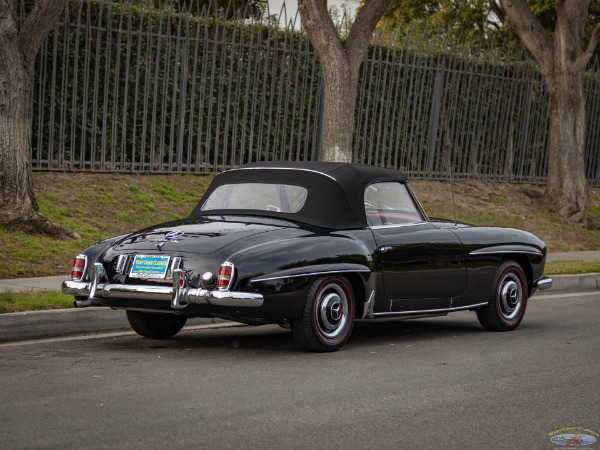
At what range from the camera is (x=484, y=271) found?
10.3 m

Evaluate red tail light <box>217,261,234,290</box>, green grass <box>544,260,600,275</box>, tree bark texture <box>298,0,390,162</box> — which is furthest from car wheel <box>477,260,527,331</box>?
tree bark texture <box>298,0,390,162</box>

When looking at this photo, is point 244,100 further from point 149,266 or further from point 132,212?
point 149,266

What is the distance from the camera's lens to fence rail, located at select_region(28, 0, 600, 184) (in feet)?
57.0

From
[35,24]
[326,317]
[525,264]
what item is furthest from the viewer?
[35,24]

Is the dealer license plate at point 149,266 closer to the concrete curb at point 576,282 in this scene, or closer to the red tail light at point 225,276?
the red tail light at point 225,276

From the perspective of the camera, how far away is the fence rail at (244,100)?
17359 mm

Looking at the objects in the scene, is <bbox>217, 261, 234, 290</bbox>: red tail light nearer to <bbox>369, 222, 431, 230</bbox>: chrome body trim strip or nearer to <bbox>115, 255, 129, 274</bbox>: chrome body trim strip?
<bbox>115, 255, 129, 274</bbox>: chrome body trim strip

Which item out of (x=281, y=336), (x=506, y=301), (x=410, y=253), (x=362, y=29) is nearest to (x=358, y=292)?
(x=410, y=253)

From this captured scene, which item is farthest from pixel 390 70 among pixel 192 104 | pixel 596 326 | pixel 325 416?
pixel 325 416

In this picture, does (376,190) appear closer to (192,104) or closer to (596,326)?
(596,326)

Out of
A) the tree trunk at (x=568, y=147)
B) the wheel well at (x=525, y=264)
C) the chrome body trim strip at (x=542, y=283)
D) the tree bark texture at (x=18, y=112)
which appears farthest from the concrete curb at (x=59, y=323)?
the tree trunk at (x=568, y=147)

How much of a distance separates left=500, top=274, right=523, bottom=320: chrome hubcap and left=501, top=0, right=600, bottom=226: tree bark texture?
489 inches

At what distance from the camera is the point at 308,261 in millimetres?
8562

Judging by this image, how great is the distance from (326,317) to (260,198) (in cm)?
131
